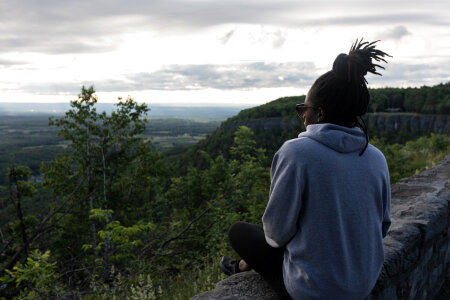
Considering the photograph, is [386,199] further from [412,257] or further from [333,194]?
[412,257]

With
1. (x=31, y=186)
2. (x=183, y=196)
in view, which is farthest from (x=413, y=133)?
(x=31, y=186)

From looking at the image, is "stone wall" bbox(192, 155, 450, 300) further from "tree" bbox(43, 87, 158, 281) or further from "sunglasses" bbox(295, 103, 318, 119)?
"tree" bbox(43, 87, 158, 281)

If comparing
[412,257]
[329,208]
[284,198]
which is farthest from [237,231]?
[412,257]

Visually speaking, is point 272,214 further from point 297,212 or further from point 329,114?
point 329,114

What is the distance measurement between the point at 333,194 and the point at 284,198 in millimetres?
199

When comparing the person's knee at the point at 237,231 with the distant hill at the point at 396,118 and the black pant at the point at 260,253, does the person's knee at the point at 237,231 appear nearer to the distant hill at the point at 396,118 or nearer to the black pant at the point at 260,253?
the black pant at the point at 260,253

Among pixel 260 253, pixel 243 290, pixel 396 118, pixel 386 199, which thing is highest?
pixel 396 118

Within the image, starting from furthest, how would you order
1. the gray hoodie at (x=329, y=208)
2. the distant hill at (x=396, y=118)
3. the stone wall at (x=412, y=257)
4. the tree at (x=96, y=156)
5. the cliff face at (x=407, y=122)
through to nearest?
the cliff face at (x=407, y=122) → the distant hill at (x=396, y=118) → the tree at (x=96, y=156) → the stone wall at (x=412, y=257) → the gray hoodie at (x=329, y=208)

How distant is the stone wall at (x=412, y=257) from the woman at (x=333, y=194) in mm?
458

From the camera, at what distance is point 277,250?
1669 millimetres

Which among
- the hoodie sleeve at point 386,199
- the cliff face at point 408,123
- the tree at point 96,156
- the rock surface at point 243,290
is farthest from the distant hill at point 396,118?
the hoodie sleeve at point 386,199

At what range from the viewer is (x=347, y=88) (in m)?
1.33

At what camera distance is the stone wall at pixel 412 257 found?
179 cm

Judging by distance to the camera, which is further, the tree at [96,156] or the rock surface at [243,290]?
the tree at [96,156]
